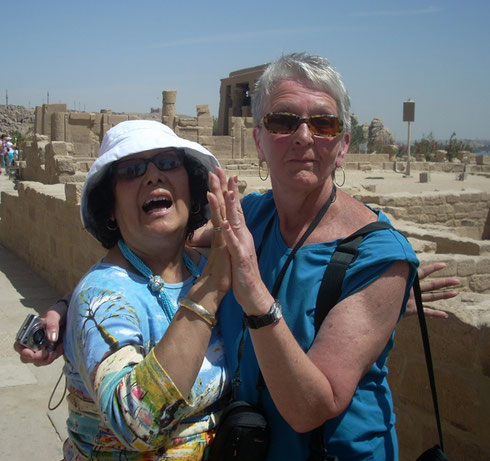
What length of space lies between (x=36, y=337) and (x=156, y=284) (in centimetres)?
52

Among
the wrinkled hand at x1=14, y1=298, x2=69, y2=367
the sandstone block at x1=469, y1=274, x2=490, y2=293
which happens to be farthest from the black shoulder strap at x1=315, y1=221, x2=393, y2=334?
the sandstone block at x1=469, y1=274, x2=490, y2=293

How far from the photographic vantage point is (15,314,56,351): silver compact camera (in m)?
2.04

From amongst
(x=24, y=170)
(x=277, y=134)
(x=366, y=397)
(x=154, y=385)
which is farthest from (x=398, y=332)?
(x=24, y=170)

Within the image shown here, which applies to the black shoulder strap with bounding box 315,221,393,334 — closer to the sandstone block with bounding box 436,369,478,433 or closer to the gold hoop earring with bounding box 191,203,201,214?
the gold hoop earring with bounding box 191,203,201,214

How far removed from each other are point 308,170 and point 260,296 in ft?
1.92

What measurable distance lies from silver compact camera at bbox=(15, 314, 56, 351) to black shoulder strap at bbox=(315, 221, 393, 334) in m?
→ 0.99

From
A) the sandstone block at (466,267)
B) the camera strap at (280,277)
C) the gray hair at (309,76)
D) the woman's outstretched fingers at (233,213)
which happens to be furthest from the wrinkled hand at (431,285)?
the sandstone block at (466,267)

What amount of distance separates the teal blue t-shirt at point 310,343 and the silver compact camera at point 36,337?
2.15 feet

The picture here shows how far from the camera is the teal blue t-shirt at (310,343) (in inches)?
64.6

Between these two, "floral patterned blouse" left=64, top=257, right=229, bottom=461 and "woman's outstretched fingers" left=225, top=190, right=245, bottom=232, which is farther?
"woman's outstretched fingers" left=225, top=190, right=245, bottom=232

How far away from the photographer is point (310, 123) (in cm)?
190

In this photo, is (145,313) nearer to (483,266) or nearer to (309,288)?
(309,288)

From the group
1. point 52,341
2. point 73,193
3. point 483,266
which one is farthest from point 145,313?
point 73,193

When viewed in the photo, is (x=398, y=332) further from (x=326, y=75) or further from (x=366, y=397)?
(x=326, y=75)
